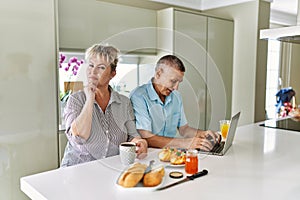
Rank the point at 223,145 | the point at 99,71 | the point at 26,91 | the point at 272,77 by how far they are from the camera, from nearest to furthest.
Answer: the point at 99,71 < the point at 223,145 < the point at 26,91 < the point at 272,77

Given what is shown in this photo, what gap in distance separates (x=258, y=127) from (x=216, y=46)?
4.39ft

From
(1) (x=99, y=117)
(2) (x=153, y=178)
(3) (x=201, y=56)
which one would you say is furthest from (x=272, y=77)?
(2) (x=153, y=178)

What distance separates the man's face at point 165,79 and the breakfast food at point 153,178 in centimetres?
60

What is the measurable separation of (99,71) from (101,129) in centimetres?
30

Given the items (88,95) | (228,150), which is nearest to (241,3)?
(228,150)

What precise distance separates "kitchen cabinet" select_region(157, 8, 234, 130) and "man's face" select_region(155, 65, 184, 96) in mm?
191

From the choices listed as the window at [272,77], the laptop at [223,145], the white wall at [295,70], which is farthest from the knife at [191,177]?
the white wall at [295,70]

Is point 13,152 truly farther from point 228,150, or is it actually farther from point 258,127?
point 258,127

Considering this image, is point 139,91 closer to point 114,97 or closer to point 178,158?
point 114,97

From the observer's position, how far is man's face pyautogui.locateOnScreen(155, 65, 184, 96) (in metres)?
1.57

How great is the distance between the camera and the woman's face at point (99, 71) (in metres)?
1.43

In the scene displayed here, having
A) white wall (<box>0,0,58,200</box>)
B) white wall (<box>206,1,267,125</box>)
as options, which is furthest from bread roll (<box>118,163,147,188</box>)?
white wall (<box>206,1,267,125</box>)

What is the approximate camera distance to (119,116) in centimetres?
153

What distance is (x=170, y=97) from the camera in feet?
5.40
